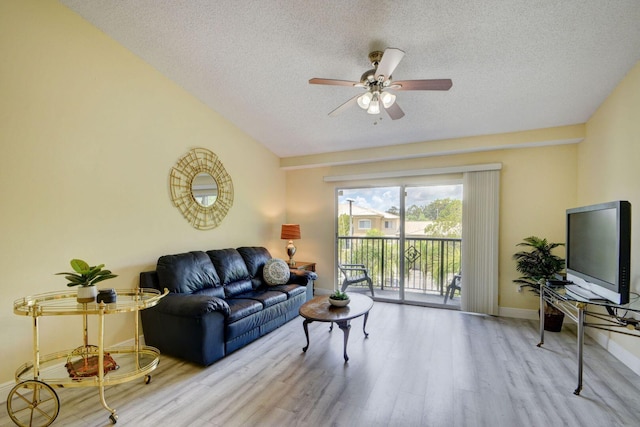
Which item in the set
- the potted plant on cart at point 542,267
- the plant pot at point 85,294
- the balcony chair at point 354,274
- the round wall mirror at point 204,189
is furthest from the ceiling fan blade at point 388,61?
the balcony chair at point 354,274

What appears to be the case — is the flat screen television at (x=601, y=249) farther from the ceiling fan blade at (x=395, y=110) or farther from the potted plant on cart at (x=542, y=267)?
the ceiling fan blade at (x=395, y=110)

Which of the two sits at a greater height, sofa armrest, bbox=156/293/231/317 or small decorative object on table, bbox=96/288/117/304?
small decorative object on table, bbox=96/288/117/304

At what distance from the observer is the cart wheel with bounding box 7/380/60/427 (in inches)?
70.4

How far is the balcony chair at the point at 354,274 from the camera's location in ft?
15.2

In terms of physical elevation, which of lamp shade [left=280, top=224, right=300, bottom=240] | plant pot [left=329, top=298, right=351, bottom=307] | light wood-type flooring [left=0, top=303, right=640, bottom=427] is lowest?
light wood-type flooring [left=0, top=303, right=640, bottom=427]

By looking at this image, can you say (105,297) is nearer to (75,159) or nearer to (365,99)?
(75,159)

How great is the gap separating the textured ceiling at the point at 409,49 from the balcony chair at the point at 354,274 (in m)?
2.41

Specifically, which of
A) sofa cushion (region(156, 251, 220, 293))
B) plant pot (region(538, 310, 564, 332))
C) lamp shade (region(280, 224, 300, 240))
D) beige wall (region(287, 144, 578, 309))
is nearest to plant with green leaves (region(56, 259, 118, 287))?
sofa cushion (region(156, 251, 220, 293))

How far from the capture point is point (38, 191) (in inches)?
88.2

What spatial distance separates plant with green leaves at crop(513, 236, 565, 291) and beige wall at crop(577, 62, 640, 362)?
698mm

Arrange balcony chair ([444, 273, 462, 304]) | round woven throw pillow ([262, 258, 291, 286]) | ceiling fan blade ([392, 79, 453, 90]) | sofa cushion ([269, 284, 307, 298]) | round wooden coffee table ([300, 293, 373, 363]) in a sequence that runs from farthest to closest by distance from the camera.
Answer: balcony chair ([444, 273, 462, 304]), round woven throw pillow ([262, 258, 291, 286]), sofa cushion ([269, 284, 307, 298]), round wooden coffee table ([300, 293, 373, 363]), ceiling fan blade ([392, 79, 453, 90])

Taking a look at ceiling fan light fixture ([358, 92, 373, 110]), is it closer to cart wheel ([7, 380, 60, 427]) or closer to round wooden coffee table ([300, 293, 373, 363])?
round wooden coffee table ([300, 293, 373, 363])

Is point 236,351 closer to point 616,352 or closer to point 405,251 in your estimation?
point 405,251

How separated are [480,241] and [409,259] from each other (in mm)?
1078
